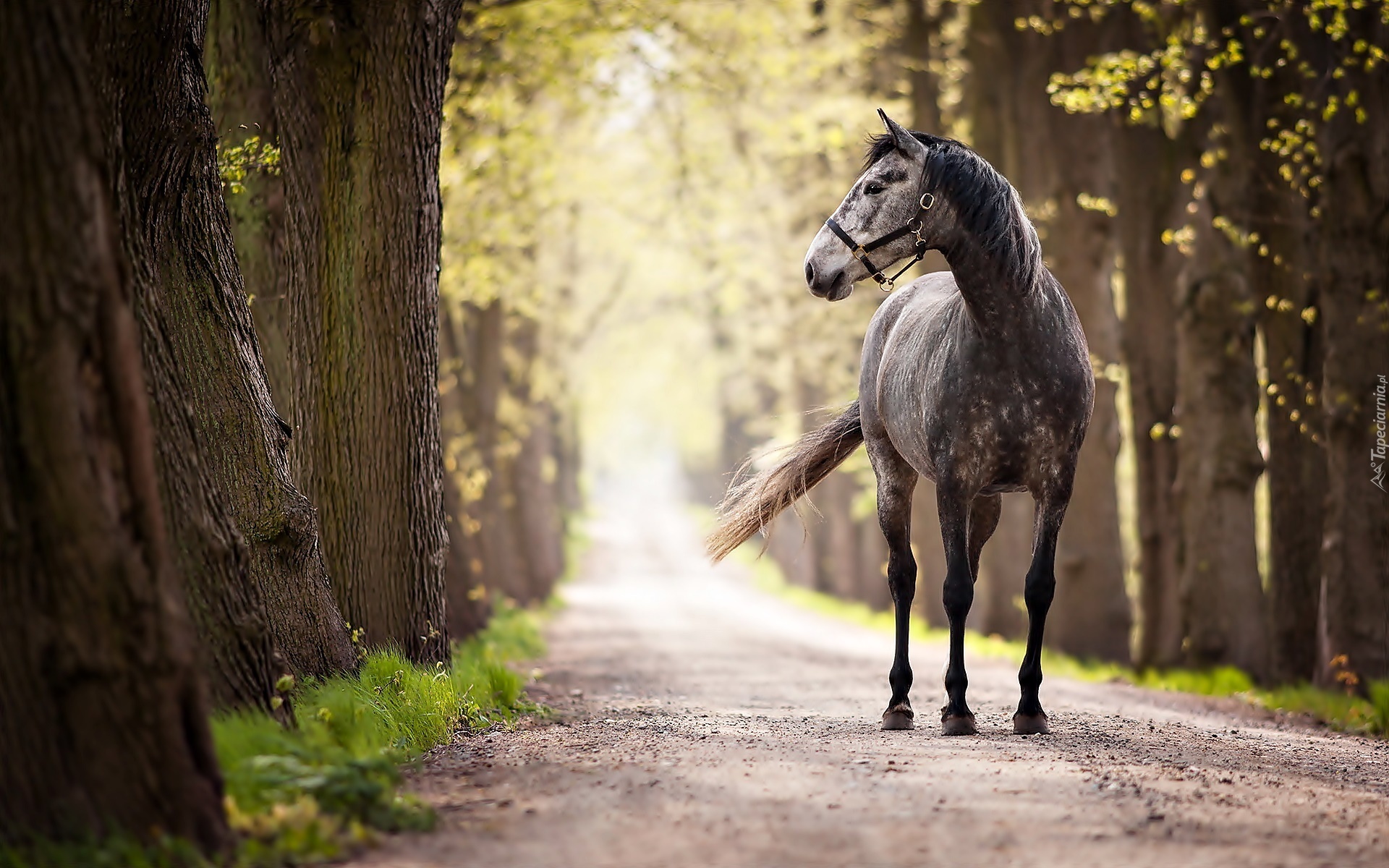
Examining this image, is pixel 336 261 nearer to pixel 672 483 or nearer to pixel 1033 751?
pixel 1033 751

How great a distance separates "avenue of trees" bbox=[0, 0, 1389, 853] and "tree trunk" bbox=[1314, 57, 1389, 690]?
26 millimetres

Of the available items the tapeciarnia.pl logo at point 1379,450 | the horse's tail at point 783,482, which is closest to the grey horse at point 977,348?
the horse's tail at point 783,482

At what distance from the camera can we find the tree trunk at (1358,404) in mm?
9906

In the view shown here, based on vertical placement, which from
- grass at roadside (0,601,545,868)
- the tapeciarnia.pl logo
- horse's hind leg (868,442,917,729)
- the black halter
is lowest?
grass at roadside (0,601,545,868)

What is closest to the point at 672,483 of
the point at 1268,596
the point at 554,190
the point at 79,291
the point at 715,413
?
the point at 715,413

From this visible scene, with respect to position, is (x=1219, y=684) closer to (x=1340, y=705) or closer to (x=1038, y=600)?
(x=1340, y=705)

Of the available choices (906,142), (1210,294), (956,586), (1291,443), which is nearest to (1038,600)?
(956,586)

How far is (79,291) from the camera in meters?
4.20

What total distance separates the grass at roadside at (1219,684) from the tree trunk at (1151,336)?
850 millimetres

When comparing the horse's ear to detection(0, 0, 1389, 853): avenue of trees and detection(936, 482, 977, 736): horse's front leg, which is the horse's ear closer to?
detection(936, 482, 977, 736): horse's front leg

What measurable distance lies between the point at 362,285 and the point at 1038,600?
14.9 feet

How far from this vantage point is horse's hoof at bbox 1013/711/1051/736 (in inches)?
280

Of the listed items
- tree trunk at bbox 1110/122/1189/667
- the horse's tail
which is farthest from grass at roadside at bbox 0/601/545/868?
tree trunk at bbox 1110/122/1189/667

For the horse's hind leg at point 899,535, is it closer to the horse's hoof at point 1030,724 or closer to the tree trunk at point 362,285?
the horse's hoof at point 1030,724
